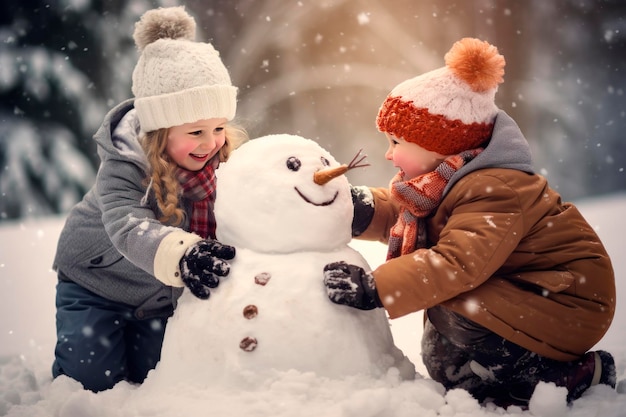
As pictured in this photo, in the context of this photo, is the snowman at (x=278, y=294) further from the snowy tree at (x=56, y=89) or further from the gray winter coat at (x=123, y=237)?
the snowy tree at (x=56, y=89)

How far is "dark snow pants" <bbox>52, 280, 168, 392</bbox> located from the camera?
1.75 m

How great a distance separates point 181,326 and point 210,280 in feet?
0.42

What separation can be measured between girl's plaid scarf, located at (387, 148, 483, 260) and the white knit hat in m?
0.54

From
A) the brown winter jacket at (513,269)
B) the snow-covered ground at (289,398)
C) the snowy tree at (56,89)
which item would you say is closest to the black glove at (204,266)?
the snow-covered ground at (289,398)

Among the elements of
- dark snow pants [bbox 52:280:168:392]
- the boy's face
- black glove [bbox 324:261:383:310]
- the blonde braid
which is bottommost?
dark snow pants [bbox 52:280:168:392]

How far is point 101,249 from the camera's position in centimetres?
180

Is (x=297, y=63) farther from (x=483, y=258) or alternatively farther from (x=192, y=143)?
(x=483, y=258)

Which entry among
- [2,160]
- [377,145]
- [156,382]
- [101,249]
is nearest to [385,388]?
[156,382]

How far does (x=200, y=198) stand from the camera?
168 centimetres

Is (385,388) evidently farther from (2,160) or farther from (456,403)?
(2,160)

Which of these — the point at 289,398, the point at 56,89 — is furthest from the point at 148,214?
A: the point at 56,89

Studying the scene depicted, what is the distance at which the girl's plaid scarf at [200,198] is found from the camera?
1.67 m

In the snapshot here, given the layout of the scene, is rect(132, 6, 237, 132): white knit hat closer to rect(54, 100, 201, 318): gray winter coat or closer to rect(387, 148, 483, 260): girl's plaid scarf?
rect(54, 100, 201, 318): gray winter coat

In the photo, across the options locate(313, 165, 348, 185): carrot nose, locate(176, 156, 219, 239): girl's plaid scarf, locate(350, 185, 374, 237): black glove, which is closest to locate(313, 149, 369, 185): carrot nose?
locate(313, 165, 348, 185): carrot nose
